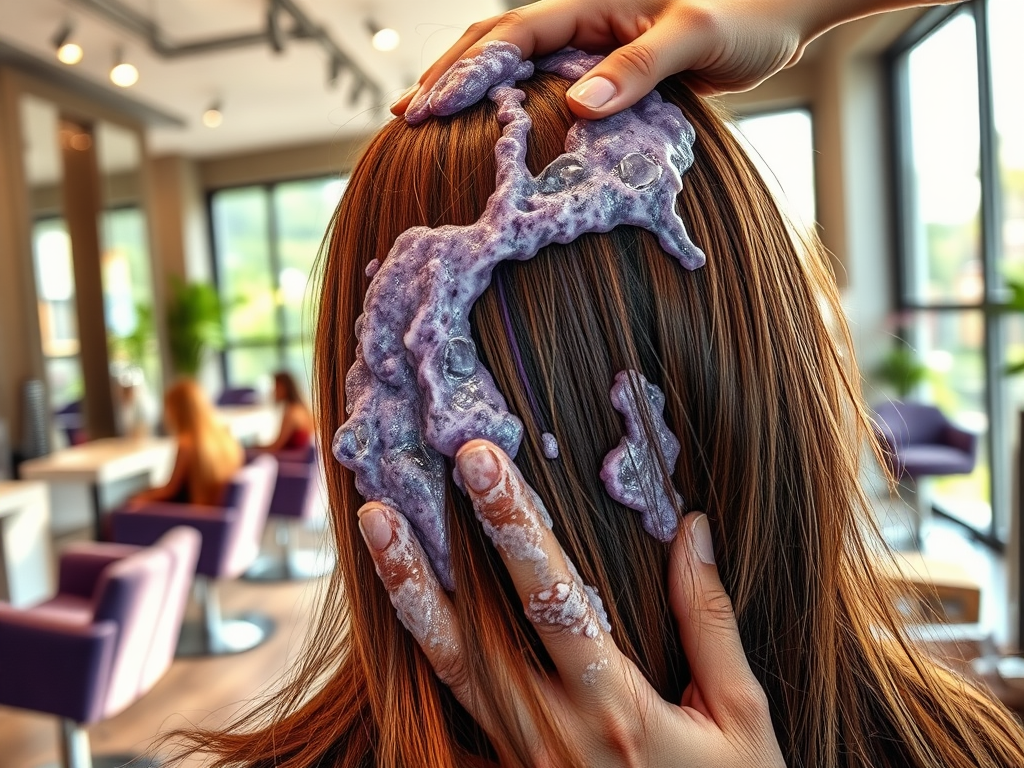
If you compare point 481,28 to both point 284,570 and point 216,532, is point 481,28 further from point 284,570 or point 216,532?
point 284,570

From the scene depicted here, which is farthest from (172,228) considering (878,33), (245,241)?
(878,33)

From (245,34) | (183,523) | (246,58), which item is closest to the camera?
(183,523)

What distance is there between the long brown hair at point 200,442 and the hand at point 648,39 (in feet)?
9.38

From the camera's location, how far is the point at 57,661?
188 cm

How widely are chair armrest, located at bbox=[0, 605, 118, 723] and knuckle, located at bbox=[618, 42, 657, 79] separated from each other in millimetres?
1875

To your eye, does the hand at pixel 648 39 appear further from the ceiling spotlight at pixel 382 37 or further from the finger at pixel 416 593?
the ceiling spotlight at pixel 382 37

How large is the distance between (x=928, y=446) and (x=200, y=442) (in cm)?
385

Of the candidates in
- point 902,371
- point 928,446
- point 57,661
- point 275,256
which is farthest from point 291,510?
point 275,256

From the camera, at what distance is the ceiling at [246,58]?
14.1ft

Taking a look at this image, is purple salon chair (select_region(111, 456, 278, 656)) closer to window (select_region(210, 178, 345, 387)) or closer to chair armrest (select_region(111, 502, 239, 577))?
chair armrest (select_region(111, 502, 239, 577))

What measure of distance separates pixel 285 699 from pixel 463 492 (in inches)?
13.3

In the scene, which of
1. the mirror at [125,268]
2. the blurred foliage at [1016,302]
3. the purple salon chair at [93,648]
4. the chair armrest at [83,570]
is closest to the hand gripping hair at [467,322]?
the purple salon chair at [93,648]

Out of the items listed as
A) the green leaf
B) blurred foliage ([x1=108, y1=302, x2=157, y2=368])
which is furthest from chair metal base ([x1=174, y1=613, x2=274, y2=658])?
the green leaf

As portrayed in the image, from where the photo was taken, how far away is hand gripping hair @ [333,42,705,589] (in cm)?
58
